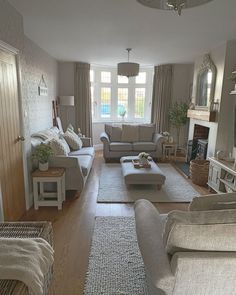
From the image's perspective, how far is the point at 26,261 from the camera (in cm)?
129

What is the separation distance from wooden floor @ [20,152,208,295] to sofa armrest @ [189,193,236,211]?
1.15 meters

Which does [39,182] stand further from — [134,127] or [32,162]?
[134,127]

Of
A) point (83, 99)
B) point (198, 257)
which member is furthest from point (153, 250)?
point (83, 99)

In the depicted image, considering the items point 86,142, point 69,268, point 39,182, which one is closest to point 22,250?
point 69,268

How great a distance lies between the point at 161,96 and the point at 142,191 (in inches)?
137

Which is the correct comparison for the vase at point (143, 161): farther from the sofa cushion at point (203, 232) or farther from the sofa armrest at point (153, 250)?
the sofa cushion at point (203, 232)

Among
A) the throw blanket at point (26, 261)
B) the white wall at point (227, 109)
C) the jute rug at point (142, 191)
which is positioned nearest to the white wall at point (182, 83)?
the white wall at point (227, 109)

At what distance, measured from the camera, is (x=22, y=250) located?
136cm

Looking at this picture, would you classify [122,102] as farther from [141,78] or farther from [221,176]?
[221,176]

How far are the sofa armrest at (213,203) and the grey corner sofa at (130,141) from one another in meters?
3.92

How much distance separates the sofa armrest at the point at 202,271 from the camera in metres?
1.11

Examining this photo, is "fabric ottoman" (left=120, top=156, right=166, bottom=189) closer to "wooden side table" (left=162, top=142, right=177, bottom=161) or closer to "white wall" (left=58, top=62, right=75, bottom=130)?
"wooden side table" (left=162, top=142, right=177, bottom=161)

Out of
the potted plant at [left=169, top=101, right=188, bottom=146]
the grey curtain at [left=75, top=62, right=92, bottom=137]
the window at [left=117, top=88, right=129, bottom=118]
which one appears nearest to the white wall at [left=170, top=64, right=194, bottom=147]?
the potted plant at [left=169, top=101, right=188, bottom=146]

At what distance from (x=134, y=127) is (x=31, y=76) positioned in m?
2.89
